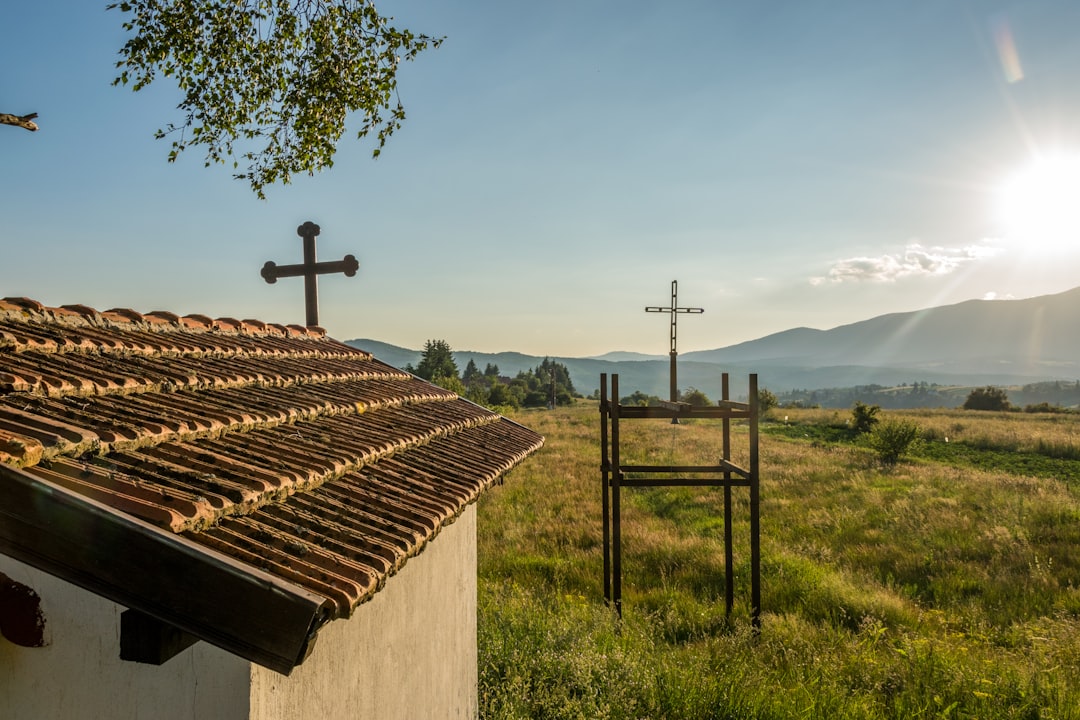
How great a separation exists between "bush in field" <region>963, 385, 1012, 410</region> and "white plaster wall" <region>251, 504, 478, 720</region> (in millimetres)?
58039

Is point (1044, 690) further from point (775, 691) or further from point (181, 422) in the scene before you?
point (181, 422)

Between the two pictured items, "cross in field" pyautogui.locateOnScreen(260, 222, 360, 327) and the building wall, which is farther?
"cross in field" pyautogui.locateOnScreen(260, 222, 360, 327)

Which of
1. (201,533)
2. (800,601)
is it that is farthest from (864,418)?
(201,533)

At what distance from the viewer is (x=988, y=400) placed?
52.2m

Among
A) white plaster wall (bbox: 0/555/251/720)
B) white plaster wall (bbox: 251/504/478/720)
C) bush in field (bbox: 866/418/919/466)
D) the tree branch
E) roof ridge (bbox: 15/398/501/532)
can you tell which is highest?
the tree branch

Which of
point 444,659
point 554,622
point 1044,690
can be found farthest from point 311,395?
point 1044,690

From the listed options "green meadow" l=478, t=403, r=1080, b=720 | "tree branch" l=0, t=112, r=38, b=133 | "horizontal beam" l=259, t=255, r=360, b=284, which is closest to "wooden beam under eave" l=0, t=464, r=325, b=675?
"tree branch" l=0, t=112, r=38, b=133

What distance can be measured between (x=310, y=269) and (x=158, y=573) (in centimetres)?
588

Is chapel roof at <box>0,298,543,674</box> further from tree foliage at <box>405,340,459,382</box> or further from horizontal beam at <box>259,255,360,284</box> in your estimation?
tree foliage at <box>405,340,459,382</box>

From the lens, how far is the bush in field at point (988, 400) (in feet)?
170

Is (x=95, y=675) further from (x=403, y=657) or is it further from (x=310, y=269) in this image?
(x=310, y=269)

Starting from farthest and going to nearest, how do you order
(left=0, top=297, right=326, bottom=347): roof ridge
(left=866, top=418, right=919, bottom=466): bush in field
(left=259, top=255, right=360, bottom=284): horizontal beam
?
(left=866, top=418, right=919, bottom=466): bush in field < (left=259, top=255, right=360, bottom=284): horizontal beam < (left=0, top=297, right=326, bottom=347): roof ridge

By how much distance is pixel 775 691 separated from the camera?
5977 millimetres

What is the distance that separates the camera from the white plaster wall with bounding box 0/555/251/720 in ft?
6.56
